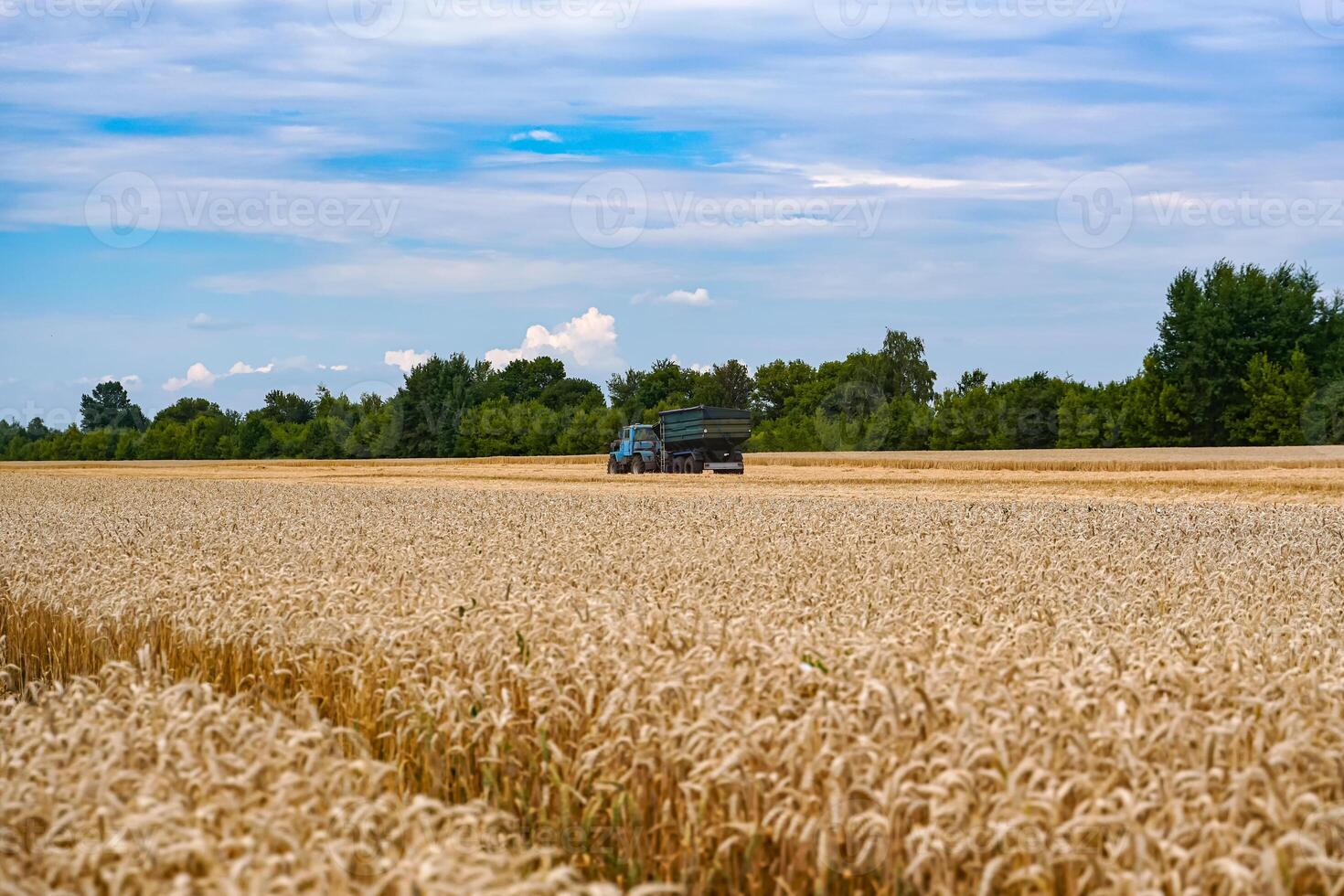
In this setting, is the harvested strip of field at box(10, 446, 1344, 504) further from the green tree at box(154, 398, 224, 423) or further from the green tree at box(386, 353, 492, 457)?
the green tree at box(154, 398, 224, 423)

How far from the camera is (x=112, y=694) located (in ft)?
21.7

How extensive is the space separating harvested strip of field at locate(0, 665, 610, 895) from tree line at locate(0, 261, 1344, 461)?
64.5 m

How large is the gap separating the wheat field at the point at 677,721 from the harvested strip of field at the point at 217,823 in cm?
2

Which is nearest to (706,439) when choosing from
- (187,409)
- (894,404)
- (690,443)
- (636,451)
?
(690,443)

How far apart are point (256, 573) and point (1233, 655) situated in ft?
25.1

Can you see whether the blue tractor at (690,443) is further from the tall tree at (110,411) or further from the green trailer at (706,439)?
the tall tree at (110,411)

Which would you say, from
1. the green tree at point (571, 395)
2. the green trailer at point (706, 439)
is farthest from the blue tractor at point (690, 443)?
the green tree at point (571, 395)

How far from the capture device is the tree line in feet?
214

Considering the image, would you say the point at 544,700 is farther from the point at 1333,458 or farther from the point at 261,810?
the point at 1333,458

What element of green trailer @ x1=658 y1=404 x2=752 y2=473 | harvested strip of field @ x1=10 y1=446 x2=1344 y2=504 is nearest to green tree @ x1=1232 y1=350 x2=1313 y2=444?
harvested strip of field @ x1=10 y1=446 x2=1344 y2=504

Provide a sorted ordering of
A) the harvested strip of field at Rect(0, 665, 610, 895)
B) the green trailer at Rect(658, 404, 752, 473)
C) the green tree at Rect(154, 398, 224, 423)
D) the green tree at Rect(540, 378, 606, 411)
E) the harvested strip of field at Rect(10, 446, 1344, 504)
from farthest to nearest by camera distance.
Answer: the green tree at Rect(154, 398, 224, 423) < the green tree at Rect(540, 378, 606, 411) < the green trailer at Rect(658, 404, 752, 473) < the harvested strip of field at Rect(10, 446, 1344, 504) < the harvested strip of field at Rect(0, 665, 610, 895)

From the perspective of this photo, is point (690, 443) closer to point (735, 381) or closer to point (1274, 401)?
point (1274, 401)

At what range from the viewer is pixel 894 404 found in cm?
7562

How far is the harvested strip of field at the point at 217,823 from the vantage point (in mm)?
3576
